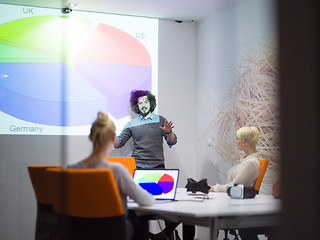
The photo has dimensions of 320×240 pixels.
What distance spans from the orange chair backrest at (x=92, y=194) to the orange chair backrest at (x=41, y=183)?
15.1 inches

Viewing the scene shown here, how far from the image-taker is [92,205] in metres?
2.41

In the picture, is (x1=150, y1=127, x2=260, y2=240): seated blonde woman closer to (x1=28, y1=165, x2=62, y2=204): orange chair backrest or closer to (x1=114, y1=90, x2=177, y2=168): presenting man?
(x1=28, y1=165, x2=62, y2=204): orange chair backrest

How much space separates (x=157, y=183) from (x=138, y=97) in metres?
2.43

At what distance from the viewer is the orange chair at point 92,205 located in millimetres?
2367

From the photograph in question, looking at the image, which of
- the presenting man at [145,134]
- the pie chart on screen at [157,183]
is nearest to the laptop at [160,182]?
the pie chart on screen at [157,183]

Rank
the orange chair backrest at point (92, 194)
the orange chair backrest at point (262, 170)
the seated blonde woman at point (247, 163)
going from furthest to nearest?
the orange chair backrest at point (262, 170)
the seated blonde woman at point (247, 163)
the orange chair backrest at point (92, 194)

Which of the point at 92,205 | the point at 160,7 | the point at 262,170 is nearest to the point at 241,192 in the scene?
the point at 262,170

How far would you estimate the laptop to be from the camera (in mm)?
3234

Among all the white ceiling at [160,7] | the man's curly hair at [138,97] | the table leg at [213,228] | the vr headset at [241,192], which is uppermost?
the white ceiling at [160,7]

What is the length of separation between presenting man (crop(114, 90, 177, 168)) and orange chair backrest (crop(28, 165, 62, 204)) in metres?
2.34

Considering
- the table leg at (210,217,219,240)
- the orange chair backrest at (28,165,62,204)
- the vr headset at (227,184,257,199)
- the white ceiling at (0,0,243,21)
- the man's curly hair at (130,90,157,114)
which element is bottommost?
the table leg at (210,217,219,240)

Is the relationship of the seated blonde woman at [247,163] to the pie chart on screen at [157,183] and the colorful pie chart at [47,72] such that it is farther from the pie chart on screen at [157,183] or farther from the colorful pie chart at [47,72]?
the colorful pie chart at [47,72]

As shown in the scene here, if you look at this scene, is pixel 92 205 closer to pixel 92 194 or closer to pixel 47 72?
pixel 92 194

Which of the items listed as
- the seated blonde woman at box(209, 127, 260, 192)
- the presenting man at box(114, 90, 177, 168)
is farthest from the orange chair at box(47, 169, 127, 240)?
the presenting man at box(114, 90, 177, 168)
